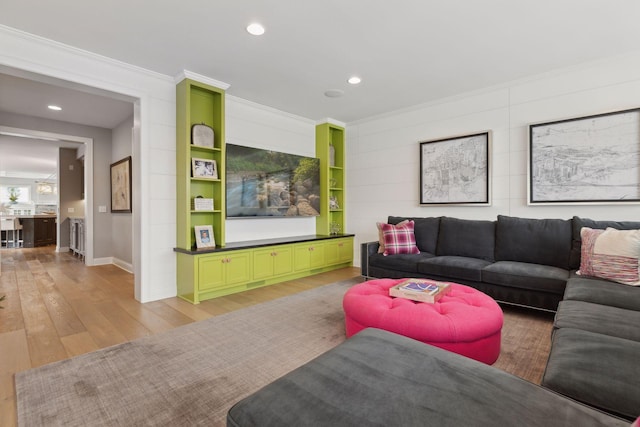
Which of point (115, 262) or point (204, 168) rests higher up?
point (204, 168)

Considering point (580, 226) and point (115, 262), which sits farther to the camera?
point (115, 262)

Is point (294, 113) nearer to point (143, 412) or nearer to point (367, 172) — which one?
point (367, 172)

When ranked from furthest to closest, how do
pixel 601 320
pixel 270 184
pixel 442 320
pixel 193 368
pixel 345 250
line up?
pixel 345 250, pixel 270 184, pixel 193 368, pixel 442 320, pixel 601 320

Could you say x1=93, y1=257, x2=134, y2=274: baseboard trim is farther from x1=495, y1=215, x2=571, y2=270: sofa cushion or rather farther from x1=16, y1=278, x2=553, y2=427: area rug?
x1=495, y1=215, x2=571, y2=270: sofa cushion

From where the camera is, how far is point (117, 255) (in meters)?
5.78

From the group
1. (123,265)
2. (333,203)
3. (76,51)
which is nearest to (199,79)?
(76,51)

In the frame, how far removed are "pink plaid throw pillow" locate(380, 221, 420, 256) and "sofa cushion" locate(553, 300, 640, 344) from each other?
214 centimetres

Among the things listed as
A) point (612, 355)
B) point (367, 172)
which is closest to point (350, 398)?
point (612, 355)

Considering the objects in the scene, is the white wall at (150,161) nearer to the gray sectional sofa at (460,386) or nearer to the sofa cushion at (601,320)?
the gray sectional sofa at (460,386)

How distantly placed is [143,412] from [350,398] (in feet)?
4.16

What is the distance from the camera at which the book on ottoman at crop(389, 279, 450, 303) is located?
Answer: 223 cm

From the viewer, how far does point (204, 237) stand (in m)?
3.76

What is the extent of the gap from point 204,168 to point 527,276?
368 cm

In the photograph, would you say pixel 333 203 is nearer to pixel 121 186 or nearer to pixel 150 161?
pixel 150 161
